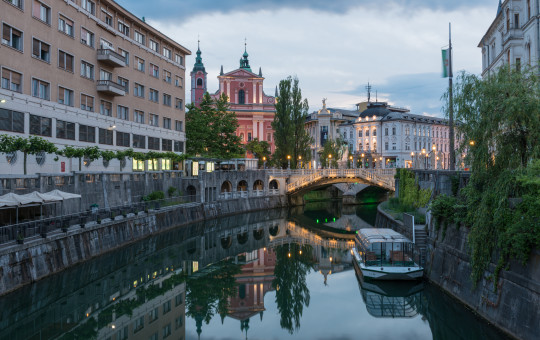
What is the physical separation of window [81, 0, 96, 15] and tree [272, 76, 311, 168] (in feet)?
122

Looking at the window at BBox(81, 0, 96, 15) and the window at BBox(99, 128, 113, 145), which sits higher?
the window at BBox(81, 0, 96, 15)

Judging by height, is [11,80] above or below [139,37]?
below

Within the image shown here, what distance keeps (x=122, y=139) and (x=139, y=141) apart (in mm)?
3542

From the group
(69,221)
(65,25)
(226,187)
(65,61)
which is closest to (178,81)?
(226,187)

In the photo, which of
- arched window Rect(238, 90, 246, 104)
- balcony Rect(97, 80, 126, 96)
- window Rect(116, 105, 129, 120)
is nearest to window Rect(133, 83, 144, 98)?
window Rect(116, 105, 129, 120)

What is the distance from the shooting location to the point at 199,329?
22047 mm

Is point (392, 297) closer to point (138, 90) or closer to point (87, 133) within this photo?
point (87, 133)

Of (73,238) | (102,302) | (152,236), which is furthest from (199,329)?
(152,236)

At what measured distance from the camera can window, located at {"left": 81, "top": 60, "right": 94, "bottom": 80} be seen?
147 ft

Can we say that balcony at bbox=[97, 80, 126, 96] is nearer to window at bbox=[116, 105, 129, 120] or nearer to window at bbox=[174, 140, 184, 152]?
window at bbox=[116, 105, 129, 120]

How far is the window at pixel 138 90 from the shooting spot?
180 ft

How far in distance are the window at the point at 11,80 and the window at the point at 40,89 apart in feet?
5.19

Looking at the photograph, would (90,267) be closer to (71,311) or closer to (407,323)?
(71,311)

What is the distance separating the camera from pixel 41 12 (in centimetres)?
3800
